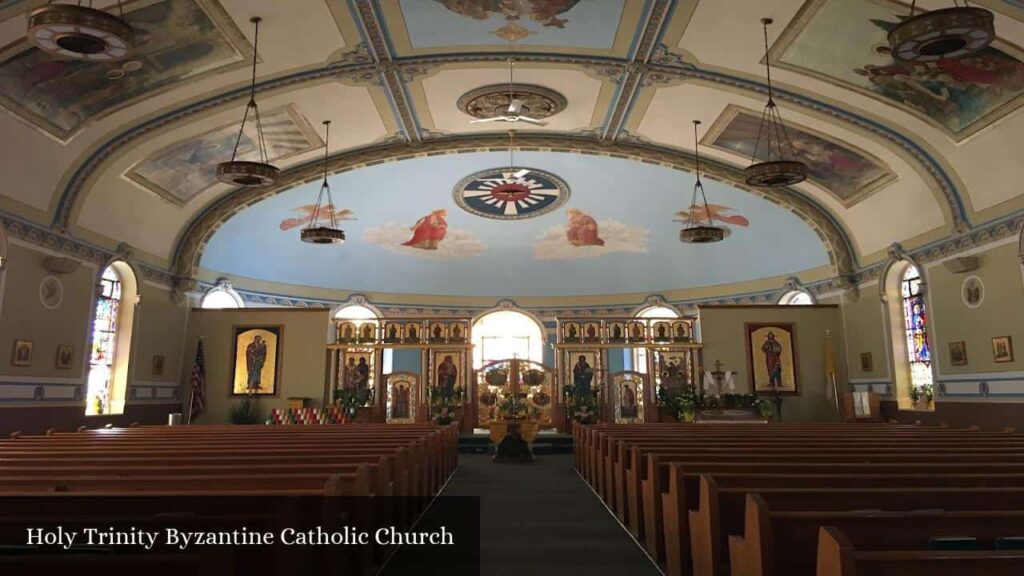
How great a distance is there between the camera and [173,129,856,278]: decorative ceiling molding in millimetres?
17359

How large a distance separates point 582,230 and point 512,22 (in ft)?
40.3

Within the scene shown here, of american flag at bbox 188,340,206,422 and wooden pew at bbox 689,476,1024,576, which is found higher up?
american flag at bbox 188,340,206,422

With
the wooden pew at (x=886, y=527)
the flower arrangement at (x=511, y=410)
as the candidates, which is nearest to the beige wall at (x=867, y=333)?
the flower arrangement at (x=511, y=410)

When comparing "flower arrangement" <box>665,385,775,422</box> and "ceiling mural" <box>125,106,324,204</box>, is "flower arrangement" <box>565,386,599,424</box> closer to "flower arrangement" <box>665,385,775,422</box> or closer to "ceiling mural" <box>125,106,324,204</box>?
"flower arrangement" <box>665,385,775,422</box>

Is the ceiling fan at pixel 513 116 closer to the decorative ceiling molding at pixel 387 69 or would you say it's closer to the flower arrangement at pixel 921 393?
the decorative ceiling molding at pixel 387 69

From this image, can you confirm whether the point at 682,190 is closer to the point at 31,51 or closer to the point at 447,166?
the point at 447,166

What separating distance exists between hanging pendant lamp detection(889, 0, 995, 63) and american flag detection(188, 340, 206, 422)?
17288 millimetres

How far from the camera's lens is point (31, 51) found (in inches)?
404

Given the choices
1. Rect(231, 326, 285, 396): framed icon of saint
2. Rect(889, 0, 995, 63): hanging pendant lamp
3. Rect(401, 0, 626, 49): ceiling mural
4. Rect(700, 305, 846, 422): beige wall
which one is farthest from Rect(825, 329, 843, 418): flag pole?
Rect(231, 326, 285, 396): framed icon of saint

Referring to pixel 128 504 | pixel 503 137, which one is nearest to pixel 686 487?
pixel 128 504

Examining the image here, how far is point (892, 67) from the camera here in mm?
11539

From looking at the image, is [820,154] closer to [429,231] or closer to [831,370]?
[831,370]

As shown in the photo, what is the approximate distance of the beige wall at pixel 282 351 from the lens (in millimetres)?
18216

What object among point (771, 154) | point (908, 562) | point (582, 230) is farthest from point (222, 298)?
point (908, 562)
